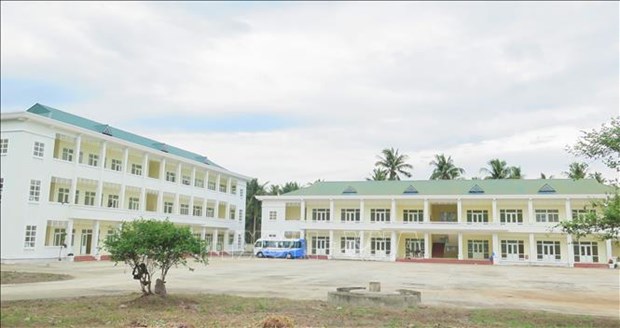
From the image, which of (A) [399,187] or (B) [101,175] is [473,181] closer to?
(A) [399,187]

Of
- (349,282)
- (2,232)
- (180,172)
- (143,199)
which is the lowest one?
(349,282)

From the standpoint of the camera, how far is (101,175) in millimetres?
28516

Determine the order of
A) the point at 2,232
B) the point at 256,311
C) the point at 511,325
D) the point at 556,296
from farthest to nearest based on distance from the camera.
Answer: the point at 556,296, the point at 256,311, the point at 511,325, the point at 2,232

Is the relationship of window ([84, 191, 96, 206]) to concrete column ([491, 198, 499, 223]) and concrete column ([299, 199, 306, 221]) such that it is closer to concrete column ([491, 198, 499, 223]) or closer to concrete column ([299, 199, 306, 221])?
concrete column ([299, 199, 306, 221])

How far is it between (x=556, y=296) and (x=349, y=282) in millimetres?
6724

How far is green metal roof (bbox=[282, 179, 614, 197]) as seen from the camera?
38.4m

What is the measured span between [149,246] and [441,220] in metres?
35.8

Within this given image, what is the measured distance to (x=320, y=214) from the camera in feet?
145

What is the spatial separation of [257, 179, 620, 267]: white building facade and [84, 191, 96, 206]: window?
17.4m

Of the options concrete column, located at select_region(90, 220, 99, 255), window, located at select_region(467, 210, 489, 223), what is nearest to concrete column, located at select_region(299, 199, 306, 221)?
window, located at select_region(467, 210, 489, 223)

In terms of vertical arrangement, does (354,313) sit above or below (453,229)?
below

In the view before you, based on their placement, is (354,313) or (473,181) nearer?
(354,313)

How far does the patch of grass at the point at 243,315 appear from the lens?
25.2ft

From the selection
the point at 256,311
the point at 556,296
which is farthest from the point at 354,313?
the point at 556,296
